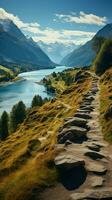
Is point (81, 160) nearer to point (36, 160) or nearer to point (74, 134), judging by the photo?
point (36, 160)

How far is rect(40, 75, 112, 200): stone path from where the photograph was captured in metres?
33.6

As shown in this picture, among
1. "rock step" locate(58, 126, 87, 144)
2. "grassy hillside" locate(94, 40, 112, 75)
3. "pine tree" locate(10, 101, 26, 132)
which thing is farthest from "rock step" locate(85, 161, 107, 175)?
"grassy hillside" locate(94, 40, 112, 75)

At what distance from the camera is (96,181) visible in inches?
1396

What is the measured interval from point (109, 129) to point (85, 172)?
58.0ft

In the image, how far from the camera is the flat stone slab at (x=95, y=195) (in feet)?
105

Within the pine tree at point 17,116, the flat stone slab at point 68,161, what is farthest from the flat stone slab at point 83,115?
the pine tree at point 17,116

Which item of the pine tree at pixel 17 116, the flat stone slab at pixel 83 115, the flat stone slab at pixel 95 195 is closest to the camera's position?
the flat stone slab at pixel 95 195

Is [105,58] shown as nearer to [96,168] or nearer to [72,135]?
[72,135]

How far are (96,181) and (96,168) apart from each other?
307 cm

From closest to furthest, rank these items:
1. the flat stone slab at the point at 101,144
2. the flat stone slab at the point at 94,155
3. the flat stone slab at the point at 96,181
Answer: the flat stone slab at the point at 96,181 → the flat stone slab at the point at 94,155 → the flat stone slab at the point at 101,144

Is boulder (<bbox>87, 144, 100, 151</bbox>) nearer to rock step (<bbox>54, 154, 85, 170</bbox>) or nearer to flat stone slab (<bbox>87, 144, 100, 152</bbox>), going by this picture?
flat stone slab (<bbox>87, 144, 100, 152</bbox>)

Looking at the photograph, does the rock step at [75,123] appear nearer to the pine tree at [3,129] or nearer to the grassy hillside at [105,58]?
the pine tree at [3,129]

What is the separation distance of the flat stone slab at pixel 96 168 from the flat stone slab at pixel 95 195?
4366 millimetres

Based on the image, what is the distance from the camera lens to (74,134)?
50531mm
